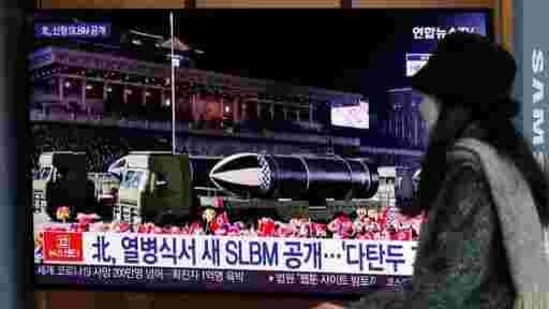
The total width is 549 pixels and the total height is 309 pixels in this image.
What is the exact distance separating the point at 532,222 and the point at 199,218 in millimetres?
2050

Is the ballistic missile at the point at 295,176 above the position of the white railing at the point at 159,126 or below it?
below

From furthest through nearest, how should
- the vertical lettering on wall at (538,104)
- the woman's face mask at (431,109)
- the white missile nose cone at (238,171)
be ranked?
the white missile nose cone at (238,171) < the vertical lettering on wall at (538,104) < the woman's face mask at (431,109)

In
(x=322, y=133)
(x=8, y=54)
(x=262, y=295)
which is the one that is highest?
(x=8, y=54)


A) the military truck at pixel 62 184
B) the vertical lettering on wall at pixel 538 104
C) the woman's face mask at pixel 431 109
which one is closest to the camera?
the woman's face mask at pixel 431 109

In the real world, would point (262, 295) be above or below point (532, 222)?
below

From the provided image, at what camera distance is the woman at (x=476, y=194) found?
106 inches

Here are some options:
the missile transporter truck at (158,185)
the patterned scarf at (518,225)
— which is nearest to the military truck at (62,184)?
the missile transporter truck at (158,185)

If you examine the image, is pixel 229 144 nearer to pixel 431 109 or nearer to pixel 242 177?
pixel 242 177

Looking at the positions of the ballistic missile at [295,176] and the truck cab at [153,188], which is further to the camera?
the truck cab at [153,188]

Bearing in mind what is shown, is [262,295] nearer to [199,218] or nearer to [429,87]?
[199,218]

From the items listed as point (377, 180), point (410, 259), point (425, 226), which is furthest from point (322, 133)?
point (425, 226)

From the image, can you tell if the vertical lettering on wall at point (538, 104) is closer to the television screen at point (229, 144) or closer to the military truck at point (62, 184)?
the television screen at point (229, 144)

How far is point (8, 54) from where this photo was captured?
16.1 feet

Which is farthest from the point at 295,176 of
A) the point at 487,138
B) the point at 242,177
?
the point at 487,138
